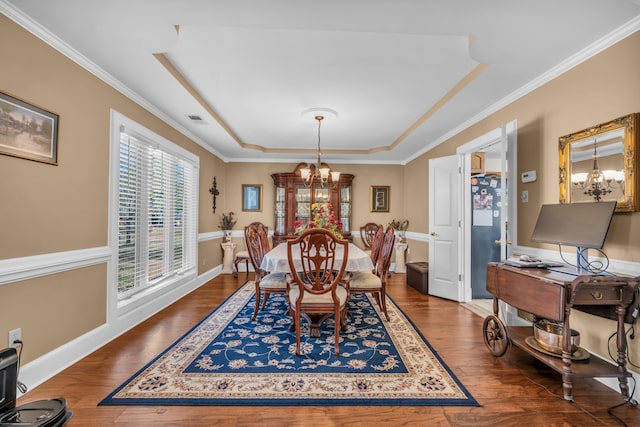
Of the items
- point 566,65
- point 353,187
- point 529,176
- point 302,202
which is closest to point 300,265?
point 529,176

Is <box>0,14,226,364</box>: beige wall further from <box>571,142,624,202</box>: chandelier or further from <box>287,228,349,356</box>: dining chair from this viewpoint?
<box>571,142,624,202</box>: chandelier

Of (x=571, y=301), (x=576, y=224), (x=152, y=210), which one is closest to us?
(x=571, y=301)

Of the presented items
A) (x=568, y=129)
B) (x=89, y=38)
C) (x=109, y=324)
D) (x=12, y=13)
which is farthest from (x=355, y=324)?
(x=12, y=13)

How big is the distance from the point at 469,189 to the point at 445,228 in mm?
628

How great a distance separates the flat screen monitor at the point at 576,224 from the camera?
1.82 m

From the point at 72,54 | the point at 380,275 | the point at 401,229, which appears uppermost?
the point at 72,54

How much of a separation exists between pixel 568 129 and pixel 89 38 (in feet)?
12.4

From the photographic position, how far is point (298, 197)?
594cm

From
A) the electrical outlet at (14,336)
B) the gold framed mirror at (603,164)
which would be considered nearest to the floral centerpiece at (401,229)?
the gold framed mirror at (603,164)

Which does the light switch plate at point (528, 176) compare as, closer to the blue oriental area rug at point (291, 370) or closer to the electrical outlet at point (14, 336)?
the blue oriental area rug at point (291, 370)

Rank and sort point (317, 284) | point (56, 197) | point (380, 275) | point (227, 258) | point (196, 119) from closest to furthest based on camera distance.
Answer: point (56, 197) → point (317, 284) → point (380, 275) → point (196, 119) → point (227, 258)

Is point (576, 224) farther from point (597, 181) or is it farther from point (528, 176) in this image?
point (528, 176)

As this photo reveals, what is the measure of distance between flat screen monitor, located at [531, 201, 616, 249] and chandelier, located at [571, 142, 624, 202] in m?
0.20

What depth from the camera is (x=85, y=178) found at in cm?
238
